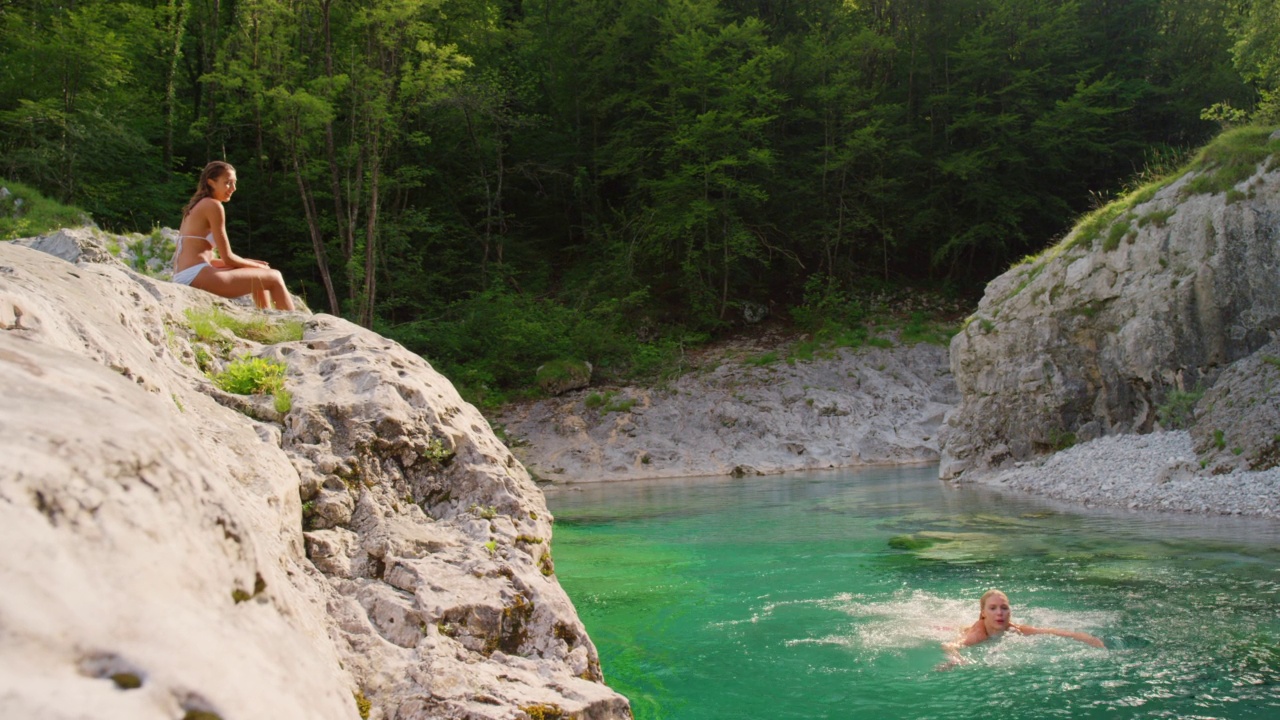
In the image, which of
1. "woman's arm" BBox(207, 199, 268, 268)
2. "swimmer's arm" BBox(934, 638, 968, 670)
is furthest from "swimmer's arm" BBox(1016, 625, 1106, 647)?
"woman's arm" BBox(207, 199, 268, 268)

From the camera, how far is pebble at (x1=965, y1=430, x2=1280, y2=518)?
1088 cm

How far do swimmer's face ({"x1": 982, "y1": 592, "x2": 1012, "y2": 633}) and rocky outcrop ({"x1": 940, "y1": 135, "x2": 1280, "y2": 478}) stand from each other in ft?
29.8

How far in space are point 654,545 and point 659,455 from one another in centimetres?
1033

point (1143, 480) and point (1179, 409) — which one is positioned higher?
point (1179, 409)

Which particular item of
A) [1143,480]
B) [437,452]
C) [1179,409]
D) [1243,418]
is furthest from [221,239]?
[1179,409]

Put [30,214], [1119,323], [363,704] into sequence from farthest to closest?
[30,214] → [1119,323] → [363,704]

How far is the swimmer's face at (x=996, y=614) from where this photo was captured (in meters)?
6.42

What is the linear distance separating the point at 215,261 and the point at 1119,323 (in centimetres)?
1436

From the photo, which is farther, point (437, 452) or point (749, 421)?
point (749, 421)

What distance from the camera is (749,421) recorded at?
22828 mm

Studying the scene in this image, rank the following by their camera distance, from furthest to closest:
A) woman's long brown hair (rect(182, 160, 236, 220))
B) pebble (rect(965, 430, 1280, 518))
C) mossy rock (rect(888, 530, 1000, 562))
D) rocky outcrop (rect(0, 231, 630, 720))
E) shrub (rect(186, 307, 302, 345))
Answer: pebble (rect(965, 430, 1280, 518))
mossy rock (rect(888, 530, 1000, 562))
woman's long brown hair (rect(182, 160, 236, 220))
shrub (rect(186, 307, 302, 345))
rocky outcrop (rect(0, 231, 630, 720))

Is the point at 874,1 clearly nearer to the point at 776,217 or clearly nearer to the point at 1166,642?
the point at 776,217

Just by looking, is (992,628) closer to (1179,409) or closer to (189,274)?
(189,274)

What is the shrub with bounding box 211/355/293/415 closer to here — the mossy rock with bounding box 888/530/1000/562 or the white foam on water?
the white foam on water
